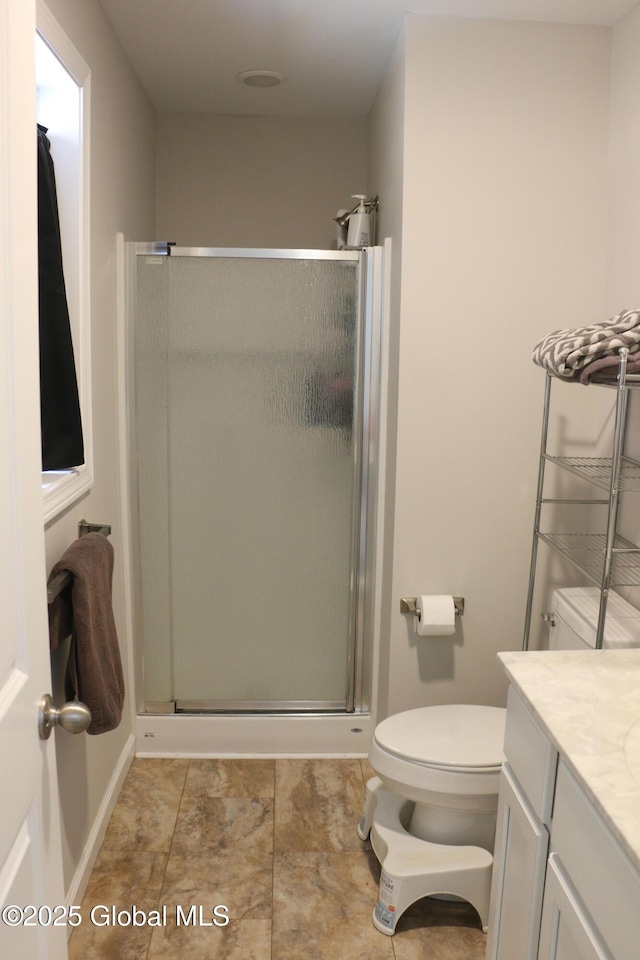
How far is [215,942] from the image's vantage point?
1975 millimetres

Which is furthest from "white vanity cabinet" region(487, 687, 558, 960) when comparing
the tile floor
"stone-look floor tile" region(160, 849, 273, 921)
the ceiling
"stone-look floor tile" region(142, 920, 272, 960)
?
the ceiling

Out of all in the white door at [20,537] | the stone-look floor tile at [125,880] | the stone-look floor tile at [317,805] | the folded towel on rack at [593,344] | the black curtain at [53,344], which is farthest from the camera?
the stone-look floor tile at [317,805]

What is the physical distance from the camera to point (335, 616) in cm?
284

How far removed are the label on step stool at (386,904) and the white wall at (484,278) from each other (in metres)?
0.73

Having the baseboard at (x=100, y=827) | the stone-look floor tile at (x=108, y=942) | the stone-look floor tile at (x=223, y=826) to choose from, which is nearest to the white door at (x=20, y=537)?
the stone-look floor tile at (x=108, y=942)

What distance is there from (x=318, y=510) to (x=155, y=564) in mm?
583

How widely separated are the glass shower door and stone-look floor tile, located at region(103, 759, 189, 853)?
0.23m

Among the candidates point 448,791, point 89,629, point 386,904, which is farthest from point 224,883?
point 89,629

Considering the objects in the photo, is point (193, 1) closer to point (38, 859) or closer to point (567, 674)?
point (567, 674)

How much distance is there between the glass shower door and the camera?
2646 mm

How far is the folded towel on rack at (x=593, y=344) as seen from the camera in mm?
1766

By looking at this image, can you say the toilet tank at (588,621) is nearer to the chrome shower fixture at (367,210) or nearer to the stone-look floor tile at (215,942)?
the stone-look floor tile at (215,942)

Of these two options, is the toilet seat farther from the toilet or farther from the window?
the window

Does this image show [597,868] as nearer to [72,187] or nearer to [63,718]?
[63,718]
